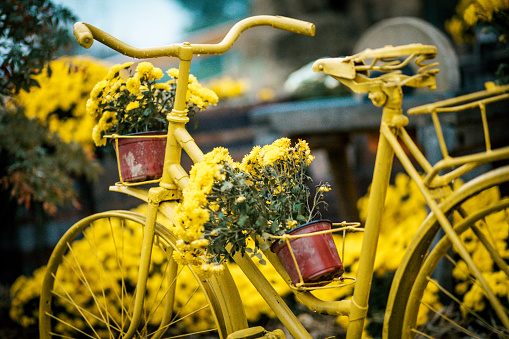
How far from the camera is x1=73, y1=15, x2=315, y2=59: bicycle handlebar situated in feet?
3.71

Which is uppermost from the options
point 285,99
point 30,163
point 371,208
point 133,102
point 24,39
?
point 24,39

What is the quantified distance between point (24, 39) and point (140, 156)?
1.13 meters

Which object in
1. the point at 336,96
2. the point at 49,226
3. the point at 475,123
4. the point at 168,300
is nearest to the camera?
the point at 168,300

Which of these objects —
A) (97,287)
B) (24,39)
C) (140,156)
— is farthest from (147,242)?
(97,287)

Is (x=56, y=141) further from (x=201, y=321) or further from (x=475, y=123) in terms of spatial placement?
(x=475, y=123)

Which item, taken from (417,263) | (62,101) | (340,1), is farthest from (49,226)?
(340,1)

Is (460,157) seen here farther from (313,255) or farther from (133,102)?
(133,102)

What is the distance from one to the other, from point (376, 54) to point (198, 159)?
55 cm

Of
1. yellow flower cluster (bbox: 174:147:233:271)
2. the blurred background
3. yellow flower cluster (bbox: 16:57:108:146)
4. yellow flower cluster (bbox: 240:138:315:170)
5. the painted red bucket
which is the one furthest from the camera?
yellow flower cluster (bbox: 16:57:108:146)

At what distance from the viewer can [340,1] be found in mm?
6859

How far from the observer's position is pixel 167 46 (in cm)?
124

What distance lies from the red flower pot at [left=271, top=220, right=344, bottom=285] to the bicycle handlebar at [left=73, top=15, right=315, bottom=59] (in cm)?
56

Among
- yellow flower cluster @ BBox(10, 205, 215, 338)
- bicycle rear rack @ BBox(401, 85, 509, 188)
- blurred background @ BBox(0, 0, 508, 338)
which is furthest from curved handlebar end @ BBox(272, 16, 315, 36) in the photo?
yellow flower cluster @ BBox(10, 205, 215, 338)

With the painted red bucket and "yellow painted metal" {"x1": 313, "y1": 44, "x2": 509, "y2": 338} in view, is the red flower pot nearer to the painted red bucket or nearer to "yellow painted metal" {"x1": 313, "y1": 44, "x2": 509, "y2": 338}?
"yellow painted metal" {"x1": 313, "y1": 44, "x2": 509, "y2": 338}
